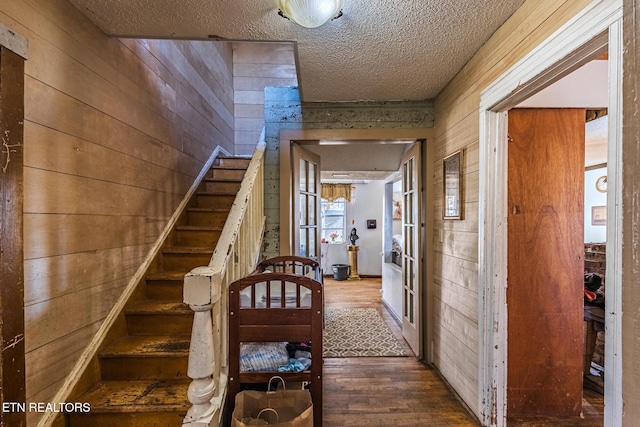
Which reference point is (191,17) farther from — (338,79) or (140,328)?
(140,328)

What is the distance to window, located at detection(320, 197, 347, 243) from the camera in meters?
7.37

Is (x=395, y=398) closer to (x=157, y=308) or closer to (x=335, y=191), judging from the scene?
(x=157, y=308)

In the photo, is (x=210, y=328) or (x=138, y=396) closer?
(x=210, y=328)

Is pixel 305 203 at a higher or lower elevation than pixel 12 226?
higher

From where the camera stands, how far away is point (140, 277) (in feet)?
6.95

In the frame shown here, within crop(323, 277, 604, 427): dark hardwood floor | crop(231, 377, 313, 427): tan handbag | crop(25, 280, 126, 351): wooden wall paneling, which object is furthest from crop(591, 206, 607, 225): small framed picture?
crop(25, 280, 126, 351): wooden wall paneling

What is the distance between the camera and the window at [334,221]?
290 inches

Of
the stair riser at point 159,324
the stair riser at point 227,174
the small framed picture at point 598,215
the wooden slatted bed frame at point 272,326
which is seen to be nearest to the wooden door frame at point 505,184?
the wooden slatted bed frame at point 272,326

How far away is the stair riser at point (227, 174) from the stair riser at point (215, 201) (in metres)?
0.42

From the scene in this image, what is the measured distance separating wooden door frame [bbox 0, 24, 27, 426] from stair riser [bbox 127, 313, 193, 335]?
731mm

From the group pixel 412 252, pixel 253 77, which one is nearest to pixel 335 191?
pixel 253 77

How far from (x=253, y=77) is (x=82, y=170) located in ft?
11.2

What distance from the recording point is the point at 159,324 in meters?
1.98

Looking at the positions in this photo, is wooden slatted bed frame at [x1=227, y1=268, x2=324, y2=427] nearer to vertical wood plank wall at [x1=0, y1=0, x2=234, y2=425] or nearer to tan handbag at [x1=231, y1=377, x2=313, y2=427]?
tan handbag at [x1=231, y1=377, x2=313, y2=427]
